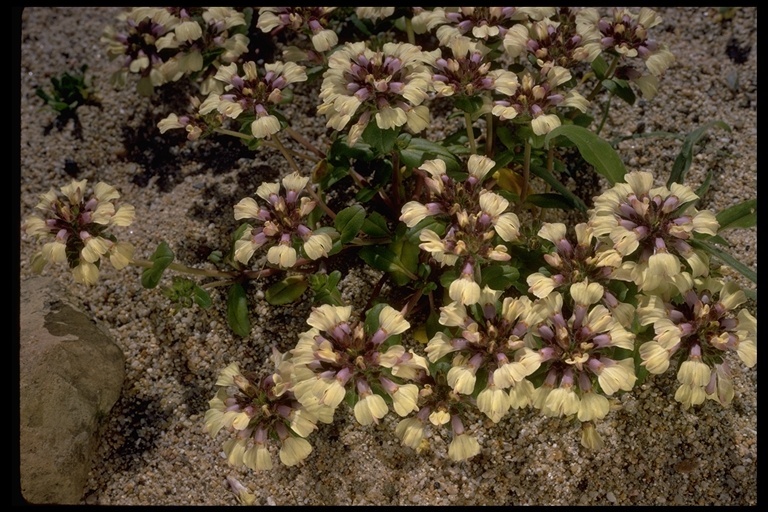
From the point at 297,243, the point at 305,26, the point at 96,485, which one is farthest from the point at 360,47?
the point at 96,485

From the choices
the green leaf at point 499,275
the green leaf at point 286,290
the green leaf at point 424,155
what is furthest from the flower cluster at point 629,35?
the green leaf at point 286,290

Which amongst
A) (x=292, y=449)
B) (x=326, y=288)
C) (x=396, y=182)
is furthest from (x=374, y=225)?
(x=292, y=449)

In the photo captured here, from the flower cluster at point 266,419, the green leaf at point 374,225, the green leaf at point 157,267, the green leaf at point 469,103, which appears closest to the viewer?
the flower cluster at point 266,419

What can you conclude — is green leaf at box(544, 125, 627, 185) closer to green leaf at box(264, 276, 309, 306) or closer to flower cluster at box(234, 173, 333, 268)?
flower cluster at box(234, 173, 333, 268)

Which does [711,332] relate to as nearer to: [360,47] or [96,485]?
[360,47]

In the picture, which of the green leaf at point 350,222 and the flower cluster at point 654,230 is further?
the green leaf at point 350,222

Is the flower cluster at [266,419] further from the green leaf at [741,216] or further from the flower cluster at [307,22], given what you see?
the green leaf at [741,216]

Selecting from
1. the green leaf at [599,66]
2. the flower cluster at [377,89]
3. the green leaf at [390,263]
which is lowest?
the green leaf at [390,263]
